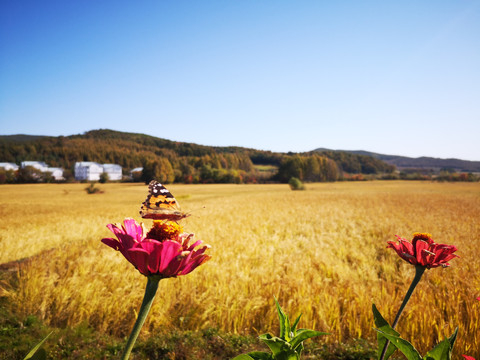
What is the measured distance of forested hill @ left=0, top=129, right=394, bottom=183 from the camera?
49.7 feet

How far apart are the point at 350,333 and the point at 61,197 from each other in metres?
20.6

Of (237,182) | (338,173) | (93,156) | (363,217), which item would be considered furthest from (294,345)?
(338,173)

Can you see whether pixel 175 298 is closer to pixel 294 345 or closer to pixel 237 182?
pixel 294 345

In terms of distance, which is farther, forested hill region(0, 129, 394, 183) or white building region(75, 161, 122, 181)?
white building region(75, 161, 122, 181)

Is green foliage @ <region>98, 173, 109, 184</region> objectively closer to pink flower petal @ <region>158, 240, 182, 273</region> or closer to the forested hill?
the forested hill

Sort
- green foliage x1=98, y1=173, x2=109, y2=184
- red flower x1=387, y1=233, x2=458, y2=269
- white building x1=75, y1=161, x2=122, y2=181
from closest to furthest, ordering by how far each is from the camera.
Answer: red flower x1=387, y1=233, x2=458, y2=269
white building x1=75, y1=161, x2=122, y2=181
green foliage x1=98, y1=173, x2=109, y2=184

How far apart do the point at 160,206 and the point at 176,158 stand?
4107 cm

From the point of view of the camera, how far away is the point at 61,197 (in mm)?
18359

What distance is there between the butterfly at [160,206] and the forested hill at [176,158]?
39.4 ft

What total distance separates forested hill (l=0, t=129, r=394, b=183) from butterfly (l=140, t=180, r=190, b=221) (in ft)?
39.4

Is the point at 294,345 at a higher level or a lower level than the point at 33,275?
higher

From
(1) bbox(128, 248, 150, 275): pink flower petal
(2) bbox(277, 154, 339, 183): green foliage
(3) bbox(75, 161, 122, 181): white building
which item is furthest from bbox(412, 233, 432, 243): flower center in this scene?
(2) bbox(277, 154, 339, 183): green foliage

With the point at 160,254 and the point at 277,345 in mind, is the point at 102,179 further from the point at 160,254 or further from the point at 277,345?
the point at 277,345

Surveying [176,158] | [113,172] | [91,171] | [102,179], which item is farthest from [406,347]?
[176,158]
